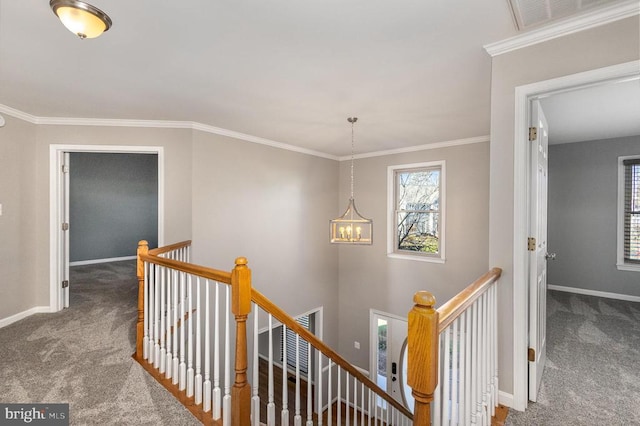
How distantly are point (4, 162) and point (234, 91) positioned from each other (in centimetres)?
263

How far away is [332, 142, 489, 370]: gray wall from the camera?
4.50 meters

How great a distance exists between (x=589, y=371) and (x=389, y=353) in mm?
3488

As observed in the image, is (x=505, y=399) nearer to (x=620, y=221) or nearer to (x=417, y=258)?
(x=417, y=258)

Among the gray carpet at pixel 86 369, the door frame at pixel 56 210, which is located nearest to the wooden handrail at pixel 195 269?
the gray carpet at pixel 86 369

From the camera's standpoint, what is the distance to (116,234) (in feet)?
21.4

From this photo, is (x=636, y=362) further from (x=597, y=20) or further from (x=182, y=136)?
(x=182, y=136)

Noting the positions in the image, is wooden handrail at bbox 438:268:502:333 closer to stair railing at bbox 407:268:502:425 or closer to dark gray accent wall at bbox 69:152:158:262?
stair railing at bbox 407:268:502:425

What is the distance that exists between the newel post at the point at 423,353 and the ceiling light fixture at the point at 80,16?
2.18 metres

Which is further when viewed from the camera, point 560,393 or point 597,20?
point 560,393

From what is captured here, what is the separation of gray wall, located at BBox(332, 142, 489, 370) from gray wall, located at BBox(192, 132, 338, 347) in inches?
12.7

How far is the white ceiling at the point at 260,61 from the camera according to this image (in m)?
1.65

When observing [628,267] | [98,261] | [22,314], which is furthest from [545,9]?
[98,261]

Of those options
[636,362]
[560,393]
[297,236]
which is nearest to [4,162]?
[297,236]

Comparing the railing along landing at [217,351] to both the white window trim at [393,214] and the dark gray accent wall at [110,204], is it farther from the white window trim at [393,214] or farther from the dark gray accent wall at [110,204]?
the dark gray accent wall at [110,204]
